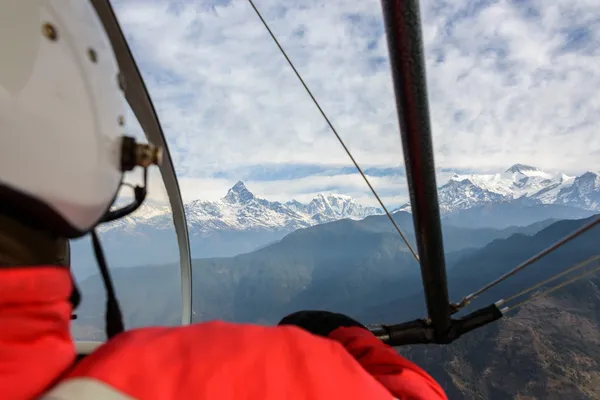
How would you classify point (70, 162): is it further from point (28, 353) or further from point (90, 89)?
point (28, 353)

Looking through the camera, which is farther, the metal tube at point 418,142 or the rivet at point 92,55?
the metal tube at point 418,142

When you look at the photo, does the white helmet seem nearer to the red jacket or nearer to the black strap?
the red jacket

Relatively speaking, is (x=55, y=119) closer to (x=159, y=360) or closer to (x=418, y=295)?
(x=159, y=360)

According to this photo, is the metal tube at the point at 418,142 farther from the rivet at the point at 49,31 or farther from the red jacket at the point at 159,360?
the red jacket at the point at 159,360

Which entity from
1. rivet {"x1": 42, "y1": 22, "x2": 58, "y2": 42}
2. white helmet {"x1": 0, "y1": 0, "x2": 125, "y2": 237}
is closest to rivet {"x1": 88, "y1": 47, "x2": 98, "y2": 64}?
white helmet {"x1": 0, "y1": 0, "x2": 125, "y2": 237}

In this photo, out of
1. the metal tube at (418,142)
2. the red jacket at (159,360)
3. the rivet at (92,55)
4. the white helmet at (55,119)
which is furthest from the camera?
the metal tube at (418,142)

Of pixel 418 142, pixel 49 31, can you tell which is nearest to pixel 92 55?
pixel 49 31

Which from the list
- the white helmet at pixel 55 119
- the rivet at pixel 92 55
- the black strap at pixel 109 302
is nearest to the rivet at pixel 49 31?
the white helmet at pixel 55 119
